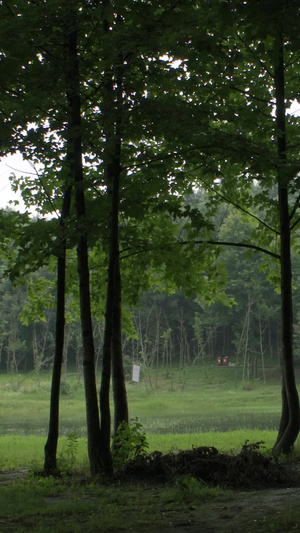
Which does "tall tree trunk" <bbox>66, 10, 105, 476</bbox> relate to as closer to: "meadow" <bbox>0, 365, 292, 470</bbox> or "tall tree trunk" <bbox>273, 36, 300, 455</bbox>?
"meadow" <bbox>0, 365, 292, 470</bbox>

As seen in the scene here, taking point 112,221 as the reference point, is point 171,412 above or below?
below

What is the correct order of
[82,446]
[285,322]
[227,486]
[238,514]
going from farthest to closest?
[82,446] → [285,322] → [227,486] → [238,514]

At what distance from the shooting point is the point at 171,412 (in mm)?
37781

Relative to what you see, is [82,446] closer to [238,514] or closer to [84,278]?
[84,278]

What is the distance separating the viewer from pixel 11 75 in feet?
15.1

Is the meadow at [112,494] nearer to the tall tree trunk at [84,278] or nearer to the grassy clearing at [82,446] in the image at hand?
the grassy clearing at [82,446]

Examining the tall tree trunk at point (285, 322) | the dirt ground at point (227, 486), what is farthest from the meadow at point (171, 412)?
the dirt ground at point (227, 486)

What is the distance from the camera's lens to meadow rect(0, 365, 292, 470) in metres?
16.5

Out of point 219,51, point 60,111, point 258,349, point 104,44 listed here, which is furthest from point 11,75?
point 258,349

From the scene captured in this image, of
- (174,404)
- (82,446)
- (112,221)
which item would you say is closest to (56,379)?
(112,221)

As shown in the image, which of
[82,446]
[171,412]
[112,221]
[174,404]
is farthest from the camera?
[174,404]

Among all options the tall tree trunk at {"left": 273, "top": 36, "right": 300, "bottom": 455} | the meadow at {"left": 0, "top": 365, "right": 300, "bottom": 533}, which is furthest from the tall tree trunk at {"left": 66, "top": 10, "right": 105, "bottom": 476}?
the tall tree trunk at {"left": 273, "top": 36, "right": 300, "bottom": 455}

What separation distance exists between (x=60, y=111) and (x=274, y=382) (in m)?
46.8

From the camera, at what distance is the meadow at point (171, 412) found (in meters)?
16.5
